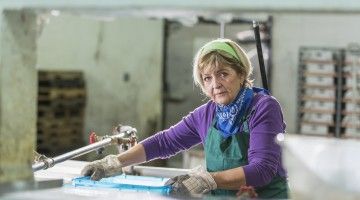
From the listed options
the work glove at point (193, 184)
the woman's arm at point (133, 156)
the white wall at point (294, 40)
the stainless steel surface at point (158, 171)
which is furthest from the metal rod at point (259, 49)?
the white wall at point (294, 40)

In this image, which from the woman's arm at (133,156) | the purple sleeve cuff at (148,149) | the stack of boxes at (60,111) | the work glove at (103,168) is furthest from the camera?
the stack of boxes at (60,111)

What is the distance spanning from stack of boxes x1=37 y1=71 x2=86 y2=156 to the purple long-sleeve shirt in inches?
236

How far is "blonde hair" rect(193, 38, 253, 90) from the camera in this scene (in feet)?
8.07

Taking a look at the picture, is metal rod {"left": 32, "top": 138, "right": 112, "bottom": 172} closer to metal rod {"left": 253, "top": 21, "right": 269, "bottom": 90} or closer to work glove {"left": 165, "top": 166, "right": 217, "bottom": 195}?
work glove {"left": 165, "top": 166, "right": 217, "bottom": 195}

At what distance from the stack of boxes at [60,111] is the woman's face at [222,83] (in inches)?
251

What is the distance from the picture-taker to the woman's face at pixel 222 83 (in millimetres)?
2469

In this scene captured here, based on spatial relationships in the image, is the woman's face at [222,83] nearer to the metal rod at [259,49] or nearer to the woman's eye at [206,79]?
the woman's eye at [206,79]

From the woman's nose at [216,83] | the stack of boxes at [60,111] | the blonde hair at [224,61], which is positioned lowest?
the stack of boxes at [60,111]

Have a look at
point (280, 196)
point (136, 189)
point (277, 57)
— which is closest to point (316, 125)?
point (277, 57)

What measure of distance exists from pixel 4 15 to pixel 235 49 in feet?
4.30

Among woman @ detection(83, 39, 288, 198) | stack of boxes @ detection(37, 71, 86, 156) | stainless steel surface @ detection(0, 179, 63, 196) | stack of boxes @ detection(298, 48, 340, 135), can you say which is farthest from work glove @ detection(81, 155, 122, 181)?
stack of boxes @ detection(37, 71, 86, 156)

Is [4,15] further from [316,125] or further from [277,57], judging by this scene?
[277,57]

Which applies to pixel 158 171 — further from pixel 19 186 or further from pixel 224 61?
pixel 19 186

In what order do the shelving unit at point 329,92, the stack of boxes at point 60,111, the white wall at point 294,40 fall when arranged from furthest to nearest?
the stack of boxes at point 60,111
the white wall at point 294,40
the shelving unit at point 329,92
